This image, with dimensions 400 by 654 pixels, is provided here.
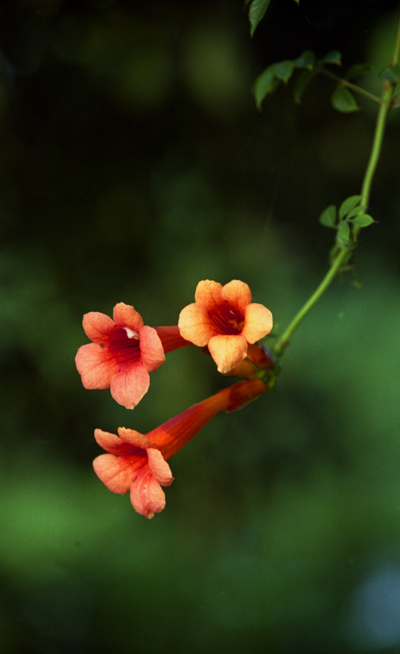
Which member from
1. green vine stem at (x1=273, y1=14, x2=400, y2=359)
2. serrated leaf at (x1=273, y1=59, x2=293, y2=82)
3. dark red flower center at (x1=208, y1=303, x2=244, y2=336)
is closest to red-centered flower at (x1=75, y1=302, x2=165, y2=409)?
dark red flower center at (x1=208, y1=303, x2=244, y2=336)

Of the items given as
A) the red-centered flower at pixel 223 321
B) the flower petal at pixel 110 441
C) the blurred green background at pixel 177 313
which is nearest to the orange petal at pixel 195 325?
the red-centered flower at pixel 223 321

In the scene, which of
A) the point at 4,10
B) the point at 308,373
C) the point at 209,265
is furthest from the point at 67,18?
the point at 308,373

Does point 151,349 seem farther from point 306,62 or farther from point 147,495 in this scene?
point 306,62

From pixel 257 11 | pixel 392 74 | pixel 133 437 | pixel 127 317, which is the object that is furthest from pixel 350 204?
pixel 133 437

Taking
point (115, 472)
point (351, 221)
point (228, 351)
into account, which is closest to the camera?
point (228, 351)

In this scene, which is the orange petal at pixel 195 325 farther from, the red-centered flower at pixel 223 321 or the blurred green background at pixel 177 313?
the blurred green background at pixel 177 313
